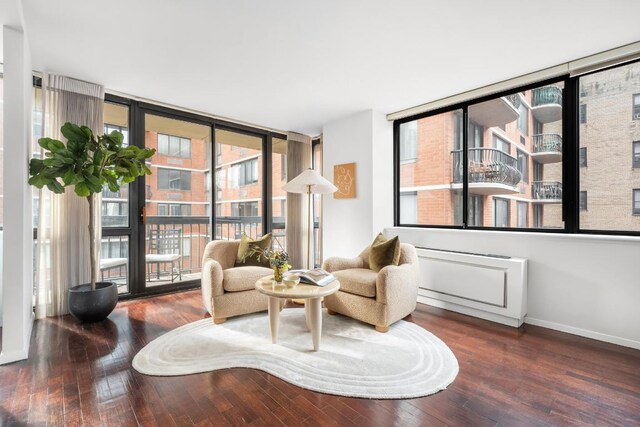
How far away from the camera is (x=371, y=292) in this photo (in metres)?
2.83

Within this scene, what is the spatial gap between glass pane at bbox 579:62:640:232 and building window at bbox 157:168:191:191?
473cm

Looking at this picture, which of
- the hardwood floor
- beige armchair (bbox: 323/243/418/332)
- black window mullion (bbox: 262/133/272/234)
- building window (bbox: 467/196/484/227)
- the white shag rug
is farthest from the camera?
black window mullion (bbox: 262/133/272/234)

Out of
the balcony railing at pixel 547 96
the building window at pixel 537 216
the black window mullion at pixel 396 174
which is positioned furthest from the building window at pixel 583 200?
the black window mullion at pixel 396 174

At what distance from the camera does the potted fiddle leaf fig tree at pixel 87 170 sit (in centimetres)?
265

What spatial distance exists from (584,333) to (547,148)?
6.02 ft

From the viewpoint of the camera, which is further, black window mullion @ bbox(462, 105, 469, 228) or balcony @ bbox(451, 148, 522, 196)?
black window mullion @ bbox(462, 105, 469, 228)

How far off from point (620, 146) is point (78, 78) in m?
5.47

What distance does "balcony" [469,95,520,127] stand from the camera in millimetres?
3459

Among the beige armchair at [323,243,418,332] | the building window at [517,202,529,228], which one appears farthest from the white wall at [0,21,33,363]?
the building window at [517,202,529,228]

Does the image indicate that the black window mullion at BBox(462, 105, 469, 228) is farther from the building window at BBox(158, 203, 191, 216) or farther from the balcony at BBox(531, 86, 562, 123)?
the building window at BBox(158, 203, 191, 216)

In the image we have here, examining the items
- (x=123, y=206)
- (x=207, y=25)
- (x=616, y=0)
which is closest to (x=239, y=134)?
(x=123, y=206)

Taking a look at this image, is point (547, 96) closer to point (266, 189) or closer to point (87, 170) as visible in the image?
point (266, 189)

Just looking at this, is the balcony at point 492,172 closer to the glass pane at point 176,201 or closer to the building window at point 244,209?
the building window at point 244,209

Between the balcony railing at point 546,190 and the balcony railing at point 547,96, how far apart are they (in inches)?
32.5
